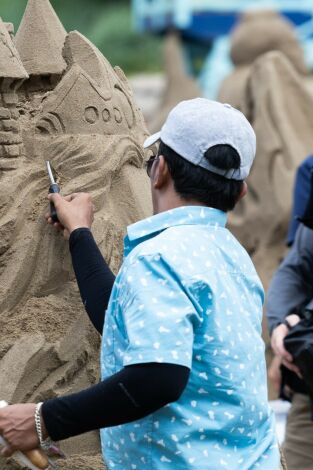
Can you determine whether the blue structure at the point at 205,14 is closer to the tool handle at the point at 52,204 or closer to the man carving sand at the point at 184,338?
the tool handle at the point at 52,204

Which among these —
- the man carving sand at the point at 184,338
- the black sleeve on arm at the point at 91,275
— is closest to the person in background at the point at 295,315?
the black sleeve on arm at the point at 91,275

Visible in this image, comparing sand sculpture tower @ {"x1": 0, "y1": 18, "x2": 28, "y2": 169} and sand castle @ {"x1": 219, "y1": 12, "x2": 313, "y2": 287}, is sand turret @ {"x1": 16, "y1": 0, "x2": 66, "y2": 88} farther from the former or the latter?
sand castle @ {"x1": 219, "y1": 12, "x2": 313, "y2": 287}

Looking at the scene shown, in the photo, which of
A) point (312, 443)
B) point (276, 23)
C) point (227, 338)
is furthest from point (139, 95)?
point (227, 338)

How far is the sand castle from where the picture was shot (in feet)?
24.4

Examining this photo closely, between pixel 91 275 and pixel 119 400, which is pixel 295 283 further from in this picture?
pixel 119 400

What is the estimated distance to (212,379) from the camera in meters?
2.42

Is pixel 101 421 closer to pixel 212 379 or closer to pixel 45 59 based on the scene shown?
pixel 212 379

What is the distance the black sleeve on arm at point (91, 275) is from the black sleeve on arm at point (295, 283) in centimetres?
136

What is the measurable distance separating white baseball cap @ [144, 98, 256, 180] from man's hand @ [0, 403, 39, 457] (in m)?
0.66

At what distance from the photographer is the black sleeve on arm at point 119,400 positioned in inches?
89.9

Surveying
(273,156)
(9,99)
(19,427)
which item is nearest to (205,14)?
(273,156)

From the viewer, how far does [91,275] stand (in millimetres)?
2816

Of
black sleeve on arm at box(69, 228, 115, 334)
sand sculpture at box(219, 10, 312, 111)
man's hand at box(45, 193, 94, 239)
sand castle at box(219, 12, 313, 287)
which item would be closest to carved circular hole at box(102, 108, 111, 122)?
man's hand at box(45, 193, 94, 239)

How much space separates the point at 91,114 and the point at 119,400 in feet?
3.99
